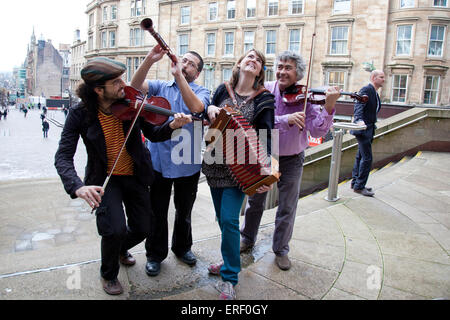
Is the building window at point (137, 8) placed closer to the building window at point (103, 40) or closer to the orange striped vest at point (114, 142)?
the building window at point (103, 40)

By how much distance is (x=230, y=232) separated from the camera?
2795mm

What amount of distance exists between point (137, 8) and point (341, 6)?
23.6m

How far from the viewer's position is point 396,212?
4.98 metres

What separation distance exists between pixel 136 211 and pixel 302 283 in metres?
1.59

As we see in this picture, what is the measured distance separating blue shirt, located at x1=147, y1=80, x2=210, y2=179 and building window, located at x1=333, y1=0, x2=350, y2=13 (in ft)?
78.7

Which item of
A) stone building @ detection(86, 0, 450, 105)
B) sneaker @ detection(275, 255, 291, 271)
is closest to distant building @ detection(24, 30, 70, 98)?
stone building @ detection(86, 0, 450, 105)

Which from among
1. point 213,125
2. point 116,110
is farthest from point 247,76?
point 116,110

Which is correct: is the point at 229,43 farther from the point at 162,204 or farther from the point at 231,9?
the point at 162,204

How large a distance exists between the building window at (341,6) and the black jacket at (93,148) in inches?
965

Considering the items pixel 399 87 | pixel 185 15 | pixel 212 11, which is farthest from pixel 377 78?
pixel 185 15

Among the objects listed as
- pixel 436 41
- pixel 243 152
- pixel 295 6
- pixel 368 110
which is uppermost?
pixel 295 6

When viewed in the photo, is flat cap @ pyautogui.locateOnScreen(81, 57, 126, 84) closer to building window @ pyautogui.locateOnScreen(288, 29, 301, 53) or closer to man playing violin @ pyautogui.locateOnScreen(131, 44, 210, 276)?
man playing violin @ pyautogui.locateOnScreen(131, 44, 210, 276)

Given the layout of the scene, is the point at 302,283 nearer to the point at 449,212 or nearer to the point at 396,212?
the point at 396,212

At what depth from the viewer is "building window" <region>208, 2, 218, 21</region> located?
2948 centimetres
